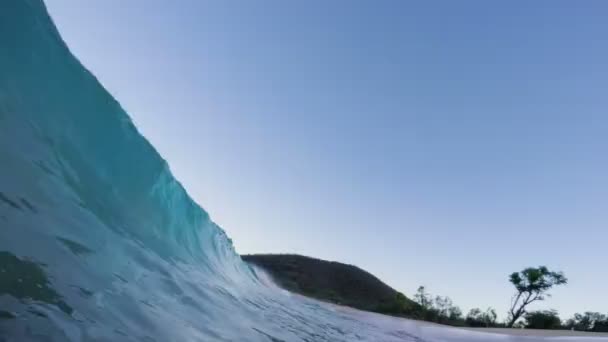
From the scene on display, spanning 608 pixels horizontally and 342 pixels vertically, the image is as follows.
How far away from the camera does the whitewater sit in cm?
306

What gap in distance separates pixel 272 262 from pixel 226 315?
36.0 meters

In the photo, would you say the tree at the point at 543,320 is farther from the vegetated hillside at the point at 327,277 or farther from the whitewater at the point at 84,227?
the whitewater at the point at 84,227

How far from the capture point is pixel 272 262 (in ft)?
135

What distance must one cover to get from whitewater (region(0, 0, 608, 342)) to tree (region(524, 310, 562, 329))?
945 inches

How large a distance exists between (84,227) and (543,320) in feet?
96.6

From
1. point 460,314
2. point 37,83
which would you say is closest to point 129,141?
point 37,83

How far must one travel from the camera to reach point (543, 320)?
26719 mm

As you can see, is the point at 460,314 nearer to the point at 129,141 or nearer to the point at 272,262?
the point at 272,262

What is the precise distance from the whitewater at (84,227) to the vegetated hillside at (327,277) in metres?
25.3

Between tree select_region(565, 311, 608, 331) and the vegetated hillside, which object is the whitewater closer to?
the vegetated hillside

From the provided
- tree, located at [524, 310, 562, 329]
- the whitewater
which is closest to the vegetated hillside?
tree, located at [524, 310, 562, 329]

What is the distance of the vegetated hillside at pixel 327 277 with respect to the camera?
34781mm

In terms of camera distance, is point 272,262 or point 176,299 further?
point 272,262

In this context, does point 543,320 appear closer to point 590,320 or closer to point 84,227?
point 590,320
